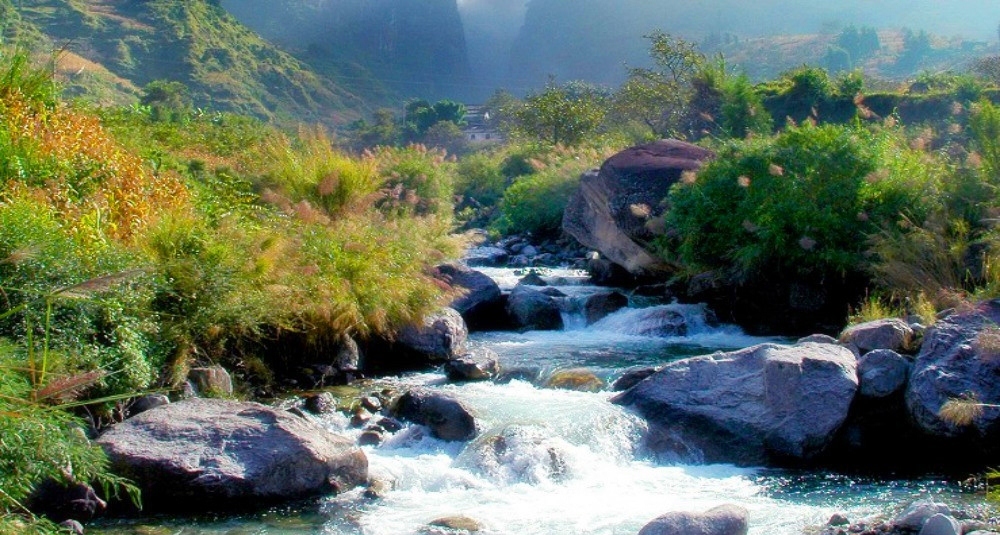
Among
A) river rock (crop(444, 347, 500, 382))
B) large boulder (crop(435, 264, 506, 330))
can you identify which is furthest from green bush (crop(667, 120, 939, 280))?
river rock (crop(444, 347, 500, 382))

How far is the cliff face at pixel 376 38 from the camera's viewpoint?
8931 cm

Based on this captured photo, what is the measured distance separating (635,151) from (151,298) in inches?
494

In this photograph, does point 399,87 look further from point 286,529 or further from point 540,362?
point 286,529

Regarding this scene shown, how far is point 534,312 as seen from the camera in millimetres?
16078

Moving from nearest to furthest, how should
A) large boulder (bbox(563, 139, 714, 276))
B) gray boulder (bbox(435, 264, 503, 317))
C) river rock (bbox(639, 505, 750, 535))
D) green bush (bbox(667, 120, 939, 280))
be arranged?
river rock (bbox(639, 505, 750, 535)) → green bush (bbox(667, 120, 939, 280)) → gray boulder (bbox(435, 264, 503, 317)) → large boulder (bbox(563, 139, 714, 276))

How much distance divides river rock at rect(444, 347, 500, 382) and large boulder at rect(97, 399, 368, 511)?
3634mm

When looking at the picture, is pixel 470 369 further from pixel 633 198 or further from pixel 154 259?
pixel 633 198

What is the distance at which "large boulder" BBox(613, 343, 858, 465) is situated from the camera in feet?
29.4

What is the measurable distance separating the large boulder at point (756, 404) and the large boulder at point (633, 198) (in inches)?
320

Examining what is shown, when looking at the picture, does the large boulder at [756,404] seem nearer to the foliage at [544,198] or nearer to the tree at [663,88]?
the foliage at [544,198]

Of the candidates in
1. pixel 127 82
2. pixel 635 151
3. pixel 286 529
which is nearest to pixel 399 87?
pixel 127 82

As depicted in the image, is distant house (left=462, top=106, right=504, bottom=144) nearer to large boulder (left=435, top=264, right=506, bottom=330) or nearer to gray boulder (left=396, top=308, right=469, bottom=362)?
large boulder (left=435, top=264, right=506, bottom=330)

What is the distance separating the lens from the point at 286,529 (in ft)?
23.5

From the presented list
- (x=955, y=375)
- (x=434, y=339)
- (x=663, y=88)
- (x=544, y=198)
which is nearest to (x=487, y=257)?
(x=544, y=198)
